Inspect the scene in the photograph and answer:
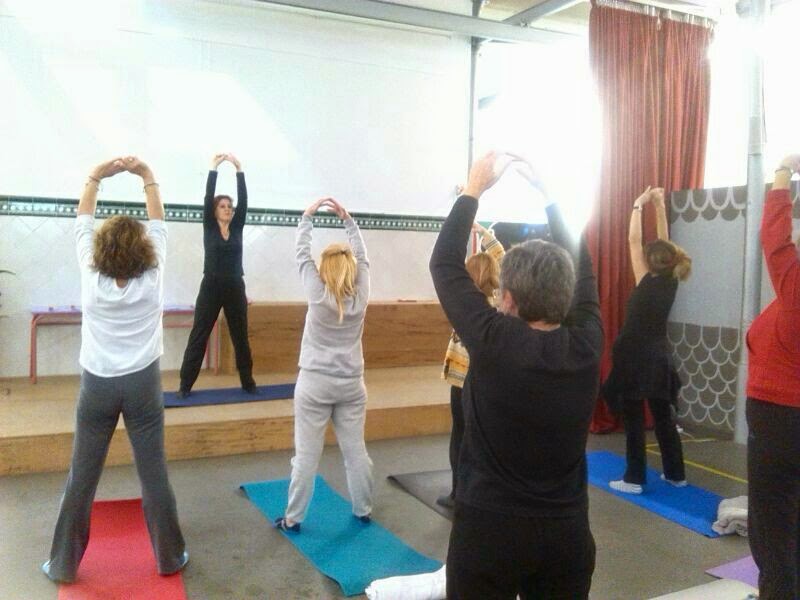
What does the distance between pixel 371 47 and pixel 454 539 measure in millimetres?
5744

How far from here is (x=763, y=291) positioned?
16.9 feet

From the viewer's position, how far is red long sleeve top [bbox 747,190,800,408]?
7.27 feet

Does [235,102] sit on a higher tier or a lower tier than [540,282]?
higher

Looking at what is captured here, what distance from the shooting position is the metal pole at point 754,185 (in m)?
5.04

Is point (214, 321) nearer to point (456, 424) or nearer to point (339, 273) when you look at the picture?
point (339, 273)

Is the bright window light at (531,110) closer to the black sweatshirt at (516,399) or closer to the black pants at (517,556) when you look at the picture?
the black sweatshirt at (516,399)

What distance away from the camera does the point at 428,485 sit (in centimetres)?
410

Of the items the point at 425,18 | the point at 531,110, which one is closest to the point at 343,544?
the point at 425,18

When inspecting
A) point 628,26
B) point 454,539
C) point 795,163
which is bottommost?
point 454,539

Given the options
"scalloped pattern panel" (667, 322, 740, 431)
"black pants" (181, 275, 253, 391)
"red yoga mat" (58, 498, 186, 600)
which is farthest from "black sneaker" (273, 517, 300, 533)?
"scalloped pattern panel" (667, 322, 740, 431)

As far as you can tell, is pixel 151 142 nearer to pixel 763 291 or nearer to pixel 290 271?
A: pixel 290 271

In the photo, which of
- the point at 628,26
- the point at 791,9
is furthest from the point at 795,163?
the point at 791,9

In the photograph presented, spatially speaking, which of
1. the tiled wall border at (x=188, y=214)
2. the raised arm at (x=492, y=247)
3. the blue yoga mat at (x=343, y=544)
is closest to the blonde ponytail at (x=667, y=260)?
the raised arm at (x=492, y=247)

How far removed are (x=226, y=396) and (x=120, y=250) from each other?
98.6 inches
